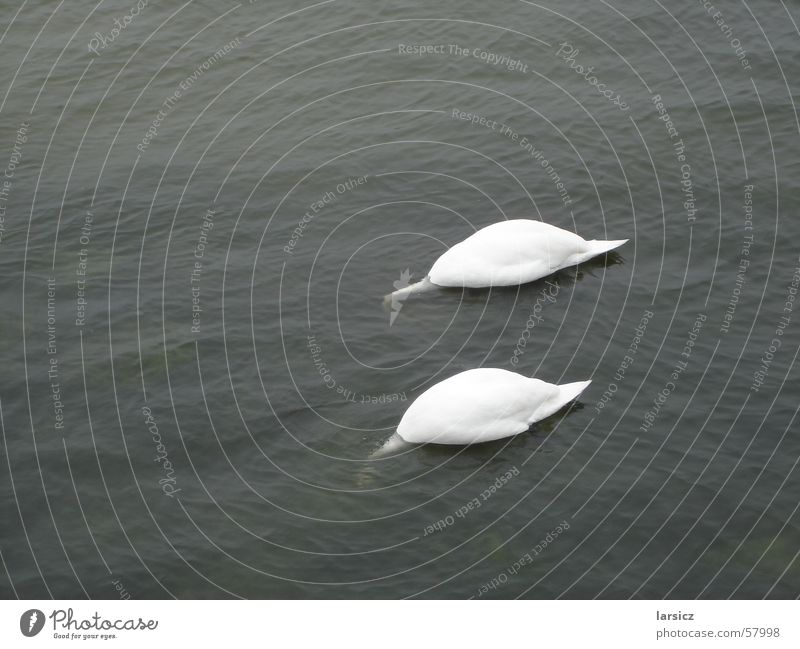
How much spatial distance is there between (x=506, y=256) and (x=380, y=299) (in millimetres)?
2238

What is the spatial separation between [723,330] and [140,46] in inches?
599

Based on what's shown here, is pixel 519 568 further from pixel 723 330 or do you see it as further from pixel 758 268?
pixel 758 268

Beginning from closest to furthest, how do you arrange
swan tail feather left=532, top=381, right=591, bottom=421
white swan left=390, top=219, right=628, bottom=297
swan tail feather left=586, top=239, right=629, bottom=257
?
swan tail feather left=532, top=381, right=591, bottom=421, white swan left=390, top=219, right=628, bottom=297, swan tail feather left=586, top=239, right=629, bottom=257

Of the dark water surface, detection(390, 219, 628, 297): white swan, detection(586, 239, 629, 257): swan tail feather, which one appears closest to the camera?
the dark water surface

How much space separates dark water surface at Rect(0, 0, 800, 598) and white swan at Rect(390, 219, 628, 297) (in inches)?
13.3

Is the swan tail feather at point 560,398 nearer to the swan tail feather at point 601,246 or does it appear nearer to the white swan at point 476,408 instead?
the white swan at point 476,408

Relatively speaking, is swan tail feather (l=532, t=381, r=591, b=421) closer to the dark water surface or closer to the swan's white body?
the swan's white body

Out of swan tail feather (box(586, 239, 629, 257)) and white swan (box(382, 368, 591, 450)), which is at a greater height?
swan tail feather (box(586, 239, 629, 257))

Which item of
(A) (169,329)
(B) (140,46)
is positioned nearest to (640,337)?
(A) (169,329)

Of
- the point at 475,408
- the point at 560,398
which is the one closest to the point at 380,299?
the point at 475,408

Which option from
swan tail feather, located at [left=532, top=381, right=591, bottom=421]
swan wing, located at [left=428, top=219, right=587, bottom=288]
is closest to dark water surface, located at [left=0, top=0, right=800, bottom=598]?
swan tail feather, located at [left=532, top=381, right=591, bottom=421]

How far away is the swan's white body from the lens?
16234 mm

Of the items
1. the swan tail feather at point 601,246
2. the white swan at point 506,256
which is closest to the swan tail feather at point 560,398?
the white swan at point 506,256

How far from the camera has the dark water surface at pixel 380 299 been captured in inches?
591
